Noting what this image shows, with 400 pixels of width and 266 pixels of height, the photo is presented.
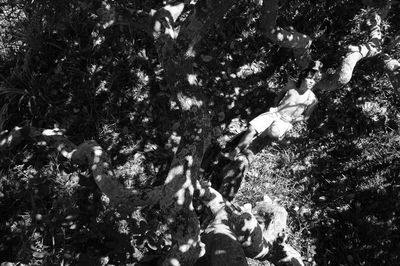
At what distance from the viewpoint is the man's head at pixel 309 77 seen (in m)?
4.94

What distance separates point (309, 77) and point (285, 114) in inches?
25.5

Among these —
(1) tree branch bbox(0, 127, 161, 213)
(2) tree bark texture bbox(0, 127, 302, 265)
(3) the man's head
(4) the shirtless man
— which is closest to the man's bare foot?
(4) the shirtless man

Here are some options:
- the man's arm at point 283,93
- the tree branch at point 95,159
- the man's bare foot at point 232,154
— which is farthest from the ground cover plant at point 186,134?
the man's arm at point 283,93

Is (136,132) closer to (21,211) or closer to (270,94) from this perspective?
(21,211)

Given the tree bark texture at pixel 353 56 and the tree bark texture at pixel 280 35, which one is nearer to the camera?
the tree bark texture at pixel 280 35

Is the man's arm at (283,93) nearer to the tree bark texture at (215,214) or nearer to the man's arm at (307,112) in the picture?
the man's arm at (307,112)

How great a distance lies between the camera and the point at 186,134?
337 cm

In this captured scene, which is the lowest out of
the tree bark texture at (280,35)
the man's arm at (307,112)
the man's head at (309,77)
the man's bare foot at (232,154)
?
the man's arm at (307,112)

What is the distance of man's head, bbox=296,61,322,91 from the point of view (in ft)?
16.2

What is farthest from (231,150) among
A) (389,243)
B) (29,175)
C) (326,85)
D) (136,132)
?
(29,175)

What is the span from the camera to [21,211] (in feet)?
13.5

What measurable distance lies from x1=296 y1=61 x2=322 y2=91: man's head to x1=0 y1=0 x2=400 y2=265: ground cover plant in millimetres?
108

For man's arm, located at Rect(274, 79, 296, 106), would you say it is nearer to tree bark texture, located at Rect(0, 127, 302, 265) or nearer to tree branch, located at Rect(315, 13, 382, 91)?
tree branch, located at Rect(315, 13, 382, 91)

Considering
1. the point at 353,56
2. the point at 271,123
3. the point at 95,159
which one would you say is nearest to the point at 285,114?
the point at 271,123
